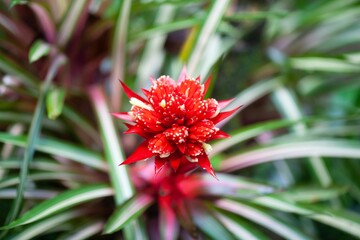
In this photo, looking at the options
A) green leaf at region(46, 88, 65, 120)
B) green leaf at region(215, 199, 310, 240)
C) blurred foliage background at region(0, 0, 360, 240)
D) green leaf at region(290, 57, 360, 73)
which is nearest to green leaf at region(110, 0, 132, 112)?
blurred foliage background at region(0, 0, 360, 240)

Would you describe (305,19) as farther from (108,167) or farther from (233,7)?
(108,167)

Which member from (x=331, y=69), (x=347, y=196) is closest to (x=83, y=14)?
(x=331, y=69)

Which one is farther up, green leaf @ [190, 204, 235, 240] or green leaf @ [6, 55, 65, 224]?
green leaf @ [6, 55, 65, 224]

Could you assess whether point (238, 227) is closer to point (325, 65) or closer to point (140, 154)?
point (140, 154)

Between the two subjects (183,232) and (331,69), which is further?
(331,69)

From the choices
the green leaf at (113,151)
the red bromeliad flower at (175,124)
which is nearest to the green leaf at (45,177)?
the green leaf at (113,151)

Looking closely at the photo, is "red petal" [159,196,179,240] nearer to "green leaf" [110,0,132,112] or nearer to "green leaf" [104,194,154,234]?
"green leaf" [104,194,154,234]

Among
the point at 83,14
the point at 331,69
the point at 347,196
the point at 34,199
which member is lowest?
the point at 347,196
